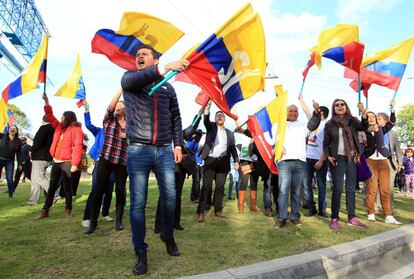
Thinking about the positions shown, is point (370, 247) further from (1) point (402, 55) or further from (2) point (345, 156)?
(1) point (402, 55)

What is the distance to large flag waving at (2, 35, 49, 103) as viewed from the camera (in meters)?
6.44

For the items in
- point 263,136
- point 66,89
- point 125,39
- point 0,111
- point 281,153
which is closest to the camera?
point 125,39

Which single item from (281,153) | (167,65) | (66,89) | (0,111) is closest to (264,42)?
(167,65)

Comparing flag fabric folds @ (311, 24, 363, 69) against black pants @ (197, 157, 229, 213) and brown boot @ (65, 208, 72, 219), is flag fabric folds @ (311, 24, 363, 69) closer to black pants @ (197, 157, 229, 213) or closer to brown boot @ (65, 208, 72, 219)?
black pants @ (197, 157, 229, 213)

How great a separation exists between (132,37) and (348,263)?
3.78m

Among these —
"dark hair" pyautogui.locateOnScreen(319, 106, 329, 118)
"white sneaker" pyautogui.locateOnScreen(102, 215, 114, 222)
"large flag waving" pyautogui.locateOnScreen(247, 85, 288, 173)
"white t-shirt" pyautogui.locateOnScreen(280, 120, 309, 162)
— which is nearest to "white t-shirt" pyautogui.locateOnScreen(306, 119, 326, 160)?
"dark hair" pyautogui.locateOnScreen(319, 106, 329, 118)

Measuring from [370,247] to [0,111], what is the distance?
799cm

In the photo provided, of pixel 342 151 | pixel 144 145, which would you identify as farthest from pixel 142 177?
pixel 342 151

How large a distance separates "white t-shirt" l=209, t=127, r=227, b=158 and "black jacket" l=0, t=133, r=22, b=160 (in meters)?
6.27

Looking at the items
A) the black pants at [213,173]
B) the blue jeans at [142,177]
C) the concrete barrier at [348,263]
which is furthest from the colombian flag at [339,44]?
the blue jeans at [142,177]

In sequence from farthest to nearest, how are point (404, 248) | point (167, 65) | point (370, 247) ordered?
point (404, 248) → point (370, 247) → point (167, 65)

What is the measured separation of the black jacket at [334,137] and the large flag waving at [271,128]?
0.80 metres

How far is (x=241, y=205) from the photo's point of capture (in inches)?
278

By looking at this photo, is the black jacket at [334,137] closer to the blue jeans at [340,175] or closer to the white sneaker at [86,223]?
the blue jeans at [340,175]
